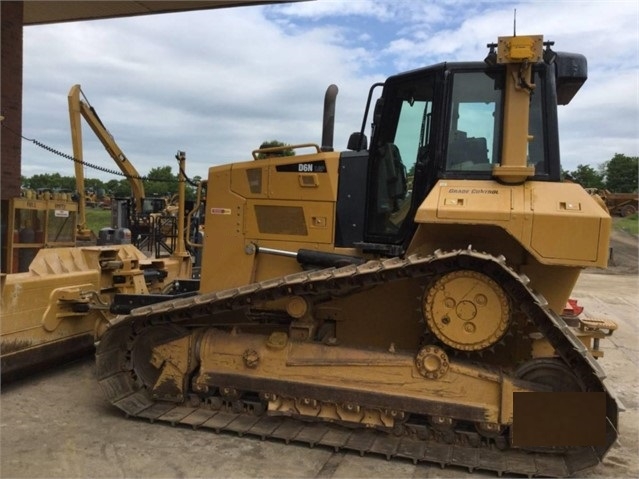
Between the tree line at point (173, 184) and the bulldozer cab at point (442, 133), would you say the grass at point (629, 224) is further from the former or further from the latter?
the bulldozer cab at point (442, 133)

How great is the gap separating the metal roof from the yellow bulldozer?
421 centimetres

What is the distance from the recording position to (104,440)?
13.5 ft

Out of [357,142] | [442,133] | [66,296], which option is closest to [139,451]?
[66,296]

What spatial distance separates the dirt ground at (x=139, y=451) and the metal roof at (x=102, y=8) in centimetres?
566

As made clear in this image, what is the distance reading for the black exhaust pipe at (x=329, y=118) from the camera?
186 inches

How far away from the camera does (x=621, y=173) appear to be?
54562 mm

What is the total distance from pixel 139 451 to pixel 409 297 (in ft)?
7.61

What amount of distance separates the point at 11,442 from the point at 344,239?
9.58 ft

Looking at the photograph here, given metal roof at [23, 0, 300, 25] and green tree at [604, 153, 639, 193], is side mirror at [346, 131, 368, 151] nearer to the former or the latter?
metal roof at [23, 0, 300, 25]

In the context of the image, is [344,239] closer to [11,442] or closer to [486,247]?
[486,247]

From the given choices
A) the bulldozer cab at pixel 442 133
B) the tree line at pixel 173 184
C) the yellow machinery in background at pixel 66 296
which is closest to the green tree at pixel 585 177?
the bulldozer cab at pixel 442 133

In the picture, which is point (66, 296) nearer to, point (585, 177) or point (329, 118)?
point (329, 118)

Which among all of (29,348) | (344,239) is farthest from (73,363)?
(344,239)

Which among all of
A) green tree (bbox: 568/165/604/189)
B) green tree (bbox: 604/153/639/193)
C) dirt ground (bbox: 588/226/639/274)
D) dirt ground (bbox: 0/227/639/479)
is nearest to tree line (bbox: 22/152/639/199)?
green tree (bbox: 604/153/639/193)
